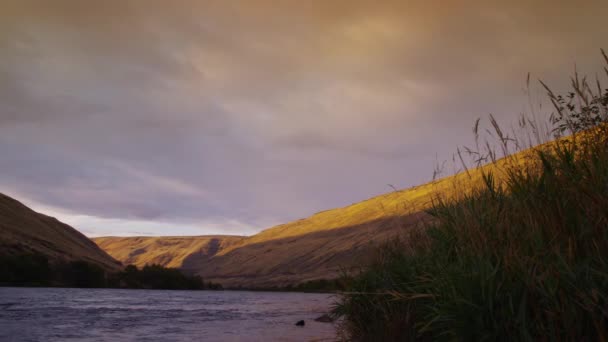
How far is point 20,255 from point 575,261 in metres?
78.2

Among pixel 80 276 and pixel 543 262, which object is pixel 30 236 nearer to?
pixel 80 276

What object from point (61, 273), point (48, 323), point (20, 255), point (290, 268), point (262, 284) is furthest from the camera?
point (290, 268)

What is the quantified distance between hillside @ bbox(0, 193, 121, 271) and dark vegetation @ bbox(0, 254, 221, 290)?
13.5ft

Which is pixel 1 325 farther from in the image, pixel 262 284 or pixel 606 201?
pixel 262 284

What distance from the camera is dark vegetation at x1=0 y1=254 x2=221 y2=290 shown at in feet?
208

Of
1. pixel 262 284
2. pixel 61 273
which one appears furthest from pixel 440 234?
pixel 262 284

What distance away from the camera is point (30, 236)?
8781 cm

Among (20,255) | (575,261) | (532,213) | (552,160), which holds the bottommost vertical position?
(575,261)

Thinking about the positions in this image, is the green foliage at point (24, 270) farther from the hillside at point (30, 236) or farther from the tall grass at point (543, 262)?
the tall grass at point (543, 262)

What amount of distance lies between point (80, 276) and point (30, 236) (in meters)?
19.9

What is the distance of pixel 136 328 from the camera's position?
1912 cm

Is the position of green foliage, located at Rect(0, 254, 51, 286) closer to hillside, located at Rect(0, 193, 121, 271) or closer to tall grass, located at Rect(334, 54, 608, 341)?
hillside, located at Rect(0, 193, 121, 271)

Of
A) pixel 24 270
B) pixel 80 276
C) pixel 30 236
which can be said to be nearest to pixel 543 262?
pixel 24 270

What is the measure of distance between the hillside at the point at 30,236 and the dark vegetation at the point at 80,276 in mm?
4102
